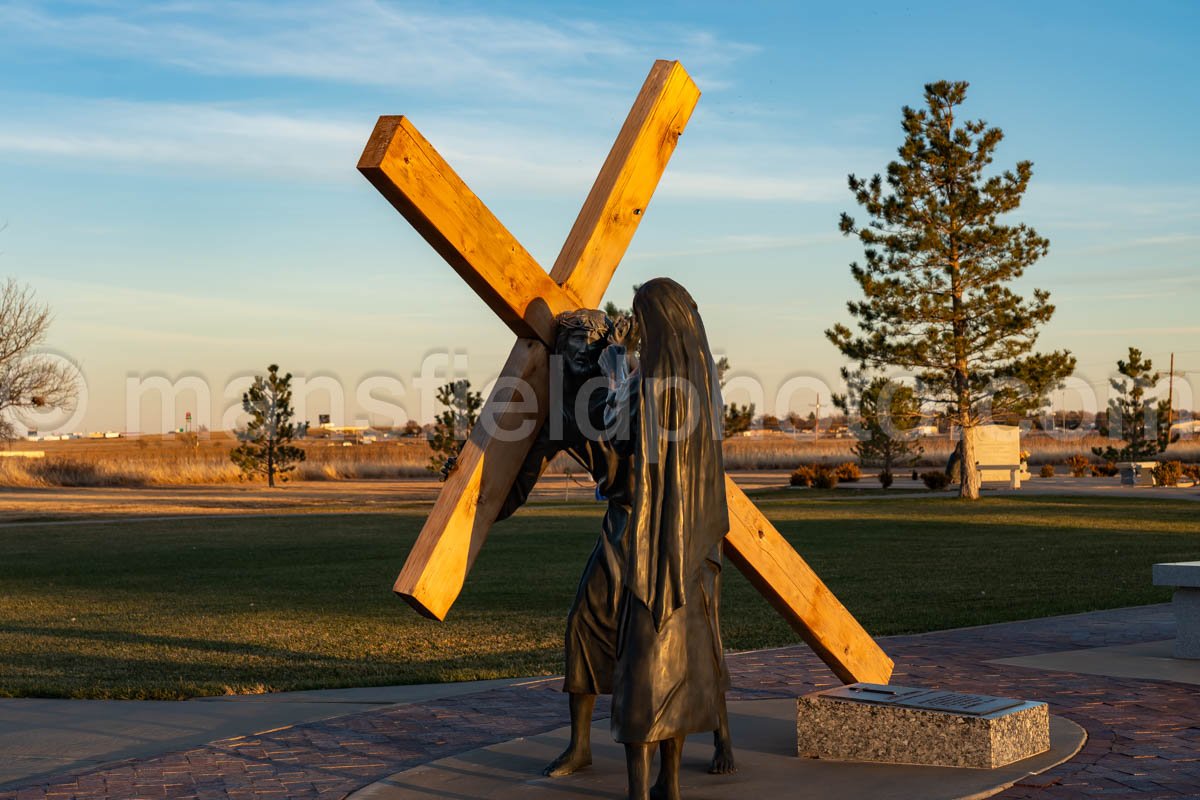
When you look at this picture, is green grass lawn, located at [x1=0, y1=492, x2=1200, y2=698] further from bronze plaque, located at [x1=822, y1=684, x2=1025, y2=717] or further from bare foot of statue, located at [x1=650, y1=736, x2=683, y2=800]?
bare foot of statue, located at [x1=650, y1=736, x2=683, y2=800]

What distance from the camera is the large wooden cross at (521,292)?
4.91 meters

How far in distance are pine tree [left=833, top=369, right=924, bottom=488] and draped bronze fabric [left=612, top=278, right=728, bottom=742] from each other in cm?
3124

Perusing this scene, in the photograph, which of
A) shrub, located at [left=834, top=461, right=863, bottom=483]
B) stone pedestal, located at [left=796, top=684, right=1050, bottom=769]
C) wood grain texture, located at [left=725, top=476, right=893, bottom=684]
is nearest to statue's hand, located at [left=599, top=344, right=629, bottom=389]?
wood grain texture, located at [left=725, top=476, right=893, bottom=684]

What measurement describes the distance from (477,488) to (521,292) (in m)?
0.82

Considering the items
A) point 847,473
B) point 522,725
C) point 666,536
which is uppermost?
point 666,536

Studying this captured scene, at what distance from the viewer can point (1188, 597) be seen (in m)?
8.92

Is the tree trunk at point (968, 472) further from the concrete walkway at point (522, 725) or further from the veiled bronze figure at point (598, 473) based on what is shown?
the veiled bronze figure at point (598, 473)

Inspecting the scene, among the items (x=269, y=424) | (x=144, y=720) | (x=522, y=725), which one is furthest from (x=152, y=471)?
(x=522, y=725)

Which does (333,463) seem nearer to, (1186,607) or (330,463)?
(330,463)

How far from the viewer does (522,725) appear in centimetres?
706

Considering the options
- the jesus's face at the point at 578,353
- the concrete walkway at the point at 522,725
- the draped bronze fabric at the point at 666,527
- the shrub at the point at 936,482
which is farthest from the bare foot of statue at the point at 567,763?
the shrub at the point at 936,482

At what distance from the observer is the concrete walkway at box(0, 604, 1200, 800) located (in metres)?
5.73

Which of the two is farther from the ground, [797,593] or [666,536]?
[666,536]

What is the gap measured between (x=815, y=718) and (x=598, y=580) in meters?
1.35
